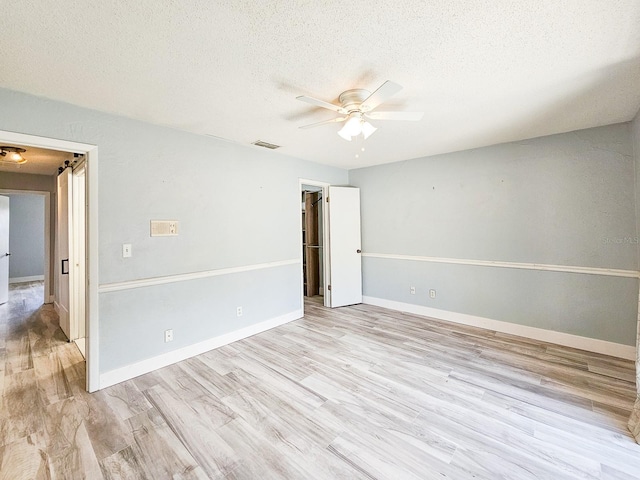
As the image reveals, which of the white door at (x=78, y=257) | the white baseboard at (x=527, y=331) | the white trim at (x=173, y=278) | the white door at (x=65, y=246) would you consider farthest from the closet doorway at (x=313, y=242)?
the white door at (x=65, y=246)

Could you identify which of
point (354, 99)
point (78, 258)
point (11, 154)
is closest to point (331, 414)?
point (354, 99)

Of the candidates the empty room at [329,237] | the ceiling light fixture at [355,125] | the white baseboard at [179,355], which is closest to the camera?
the empty room at [329,237]

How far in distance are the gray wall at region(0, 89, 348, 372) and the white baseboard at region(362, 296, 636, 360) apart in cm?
212

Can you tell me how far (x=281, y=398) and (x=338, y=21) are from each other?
2.62 meters

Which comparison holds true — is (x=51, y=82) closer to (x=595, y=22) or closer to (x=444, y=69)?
(x=444, y=69)

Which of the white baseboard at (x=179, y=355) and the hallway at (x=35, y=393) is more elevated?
the white baseboard at (x=179, y=355)

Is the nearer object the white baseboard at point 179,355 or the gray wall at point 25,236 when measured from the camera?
the white baseboard at point 179,355

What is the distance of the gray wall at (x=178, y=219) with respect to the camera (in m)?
2.39

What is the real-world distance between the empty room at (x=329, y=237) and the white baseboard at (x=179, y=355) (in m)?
0.03

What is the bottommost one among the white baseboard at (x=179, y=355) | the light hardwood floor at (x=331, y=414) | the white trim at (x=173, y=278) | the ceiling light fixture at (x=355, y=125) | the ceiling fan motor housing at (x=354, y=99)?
the light hardwood floor at (x=331, y=414)

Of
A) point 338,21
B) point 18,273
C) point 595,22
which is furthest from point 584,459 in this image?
point 18,273

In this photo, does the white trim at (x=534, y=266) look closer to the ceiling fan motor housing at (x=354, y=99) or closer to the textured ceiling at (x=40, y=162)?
the ceiling fan motor housing at (x=354, y=99)

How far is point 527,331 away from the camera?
3.35 metres

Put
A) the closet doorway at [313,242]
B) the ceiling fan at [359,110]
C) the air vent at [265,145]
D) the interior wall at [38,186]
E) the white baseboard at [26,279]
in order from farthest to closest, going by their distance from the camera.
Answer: the white baseboard at [26,279]
the closet doorway at [313,242]
the interior wall at [38,186]
the air vent at [265,145]
the ceiling fan at [359,110]
